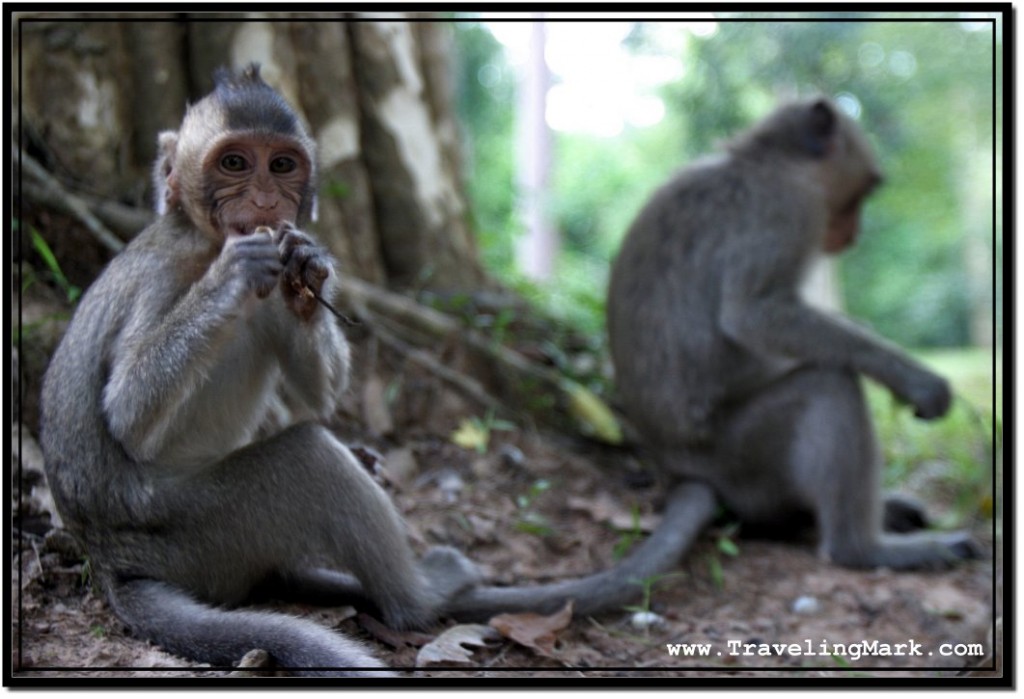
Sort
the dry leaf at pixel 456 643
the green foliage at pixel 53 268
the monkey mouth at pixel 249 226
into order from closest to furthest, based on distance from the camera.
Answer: the monkey mouth at pixel 249 226, the dry leaf at pixel 456 643, the green foliage at pixel 53 268

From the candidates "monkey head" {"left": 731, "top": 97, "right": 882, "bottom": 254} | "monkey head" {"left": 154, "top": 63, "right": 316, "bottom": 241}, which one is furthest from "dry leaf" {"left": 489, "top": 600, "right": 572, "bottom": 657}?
"monkey head" {"left": 731, "top": 97, "right": 882, "bottom": 254}

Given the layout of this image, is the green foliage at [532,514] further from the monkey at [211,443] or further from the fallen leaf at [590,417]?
the monkey at [211,443]

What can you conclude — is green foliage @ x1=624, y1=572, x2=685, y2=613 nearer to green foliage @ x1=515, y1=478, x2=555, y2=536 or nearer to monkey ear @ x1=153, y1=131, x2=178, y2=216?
green foliage @ x1=515, y1=478, x2=555, y2=536

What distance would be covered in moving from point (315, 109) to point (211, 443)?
6.95 feet

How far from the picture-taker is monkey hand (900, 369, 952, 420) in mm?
5621

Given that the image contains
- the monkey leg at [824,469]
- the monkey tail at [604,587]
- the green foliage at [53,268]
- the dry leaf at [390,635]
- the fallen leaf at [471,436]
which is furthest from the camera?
the monkey leg at [824,469]

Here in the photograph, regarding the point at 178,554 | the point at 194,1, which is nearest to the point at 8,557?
the point at 178,554

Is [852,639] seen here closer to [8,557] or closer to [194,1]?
[8,557]

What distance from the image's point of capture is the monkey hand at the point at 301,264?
10.6 feet

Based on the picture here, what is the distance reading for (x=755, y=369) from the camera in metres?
5.82

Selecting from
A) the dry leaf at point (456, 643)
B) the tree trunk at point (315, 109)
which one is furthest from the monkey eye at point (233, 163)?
the dry leaf at point (456, 643)

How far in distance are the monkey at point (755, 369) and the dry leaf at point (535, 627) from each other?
1.40 metres

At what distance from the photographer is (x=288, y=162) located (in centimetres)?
348

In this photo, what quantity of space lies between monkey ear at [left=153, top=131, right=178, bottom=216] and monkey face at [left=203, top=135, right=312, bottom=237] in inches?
10.4
